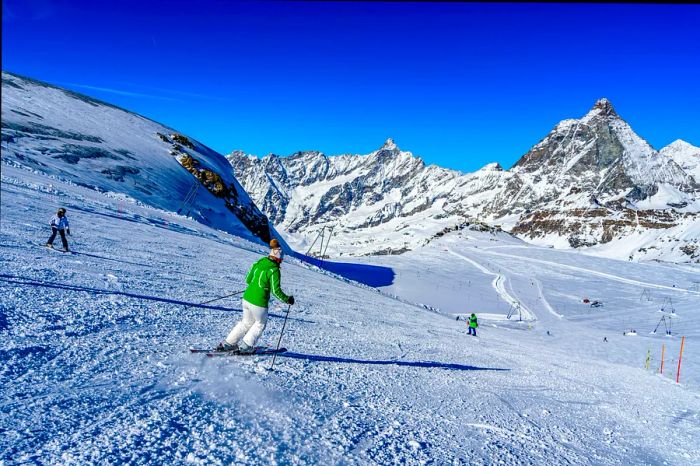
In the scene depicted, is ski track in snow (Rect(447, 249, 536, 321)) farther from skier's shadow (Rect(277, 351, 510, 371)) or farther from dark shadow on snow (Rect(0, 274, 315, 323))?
dark shadow on snow (Rect(0, 274, 315, 323))

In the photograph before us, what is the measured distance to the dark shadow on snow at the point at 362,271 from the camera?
6278cm

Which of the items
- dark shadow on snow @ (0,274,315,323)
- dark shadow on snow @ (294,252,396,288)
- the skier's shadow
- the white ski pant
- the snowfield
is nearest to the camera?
the snowfield

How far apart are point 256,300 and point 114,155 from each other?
5326 cm

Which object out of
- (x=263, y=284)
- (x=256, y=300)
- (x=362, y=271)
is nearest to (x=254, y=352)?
(x=256, y=300)

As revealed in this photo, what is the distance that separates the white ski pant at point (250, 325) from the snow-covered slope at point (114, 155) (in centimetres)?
3727

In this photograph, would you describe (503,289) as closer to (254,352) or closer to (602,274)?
(602,274)

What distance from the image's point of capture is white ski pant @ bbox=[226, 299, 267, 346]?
8.33m

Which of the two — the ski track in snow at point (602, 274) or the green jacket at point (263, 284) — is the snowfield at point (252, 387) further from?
the ski track in snow at point (602, 274)

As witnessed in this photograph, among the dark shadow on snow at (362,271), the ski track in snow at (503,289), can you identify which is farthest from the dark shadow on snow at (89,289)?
the dark shadow on snow at (362,271)

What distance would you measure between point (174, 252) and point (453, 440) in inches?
729

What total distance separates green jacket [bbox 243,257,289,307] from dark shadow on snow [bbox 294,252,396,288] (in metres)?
51.4

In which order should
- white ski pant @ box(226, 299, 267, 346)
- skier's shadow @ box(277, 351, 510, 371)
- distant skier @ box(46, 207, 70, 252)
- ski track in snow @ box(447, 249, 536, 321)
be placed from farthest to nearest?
ski track in snow @ box(447, 249, 536, 321), distant skier @ box(46, 207, 70, 252), skier's shadow @ box(277, 351, 510, 371), white ski pant @ box(226, 299, 267, 346)

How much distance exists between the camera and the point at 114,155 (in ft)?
175

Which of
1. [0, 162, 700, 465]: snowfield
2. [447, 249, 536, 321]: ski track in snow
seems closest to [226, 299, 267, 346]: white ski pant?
[0, 162, 700, 465]: snowfield
